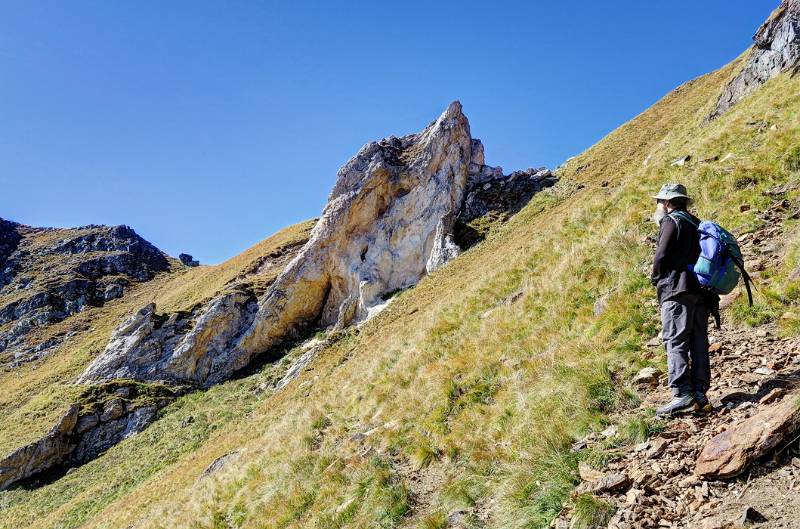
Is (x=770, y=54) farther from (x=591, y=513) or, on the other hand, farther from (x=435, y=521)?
(x=435, y=521)

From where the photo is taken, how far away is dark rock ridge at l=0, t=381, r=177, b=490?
30.5 meters

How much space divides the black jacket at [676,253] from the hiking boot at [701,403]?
1.19m

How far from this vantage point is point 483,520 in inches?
222

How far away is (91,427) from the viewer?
3328 cm

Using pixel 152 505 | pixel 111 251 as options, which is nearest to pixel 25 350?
pixel 111 251

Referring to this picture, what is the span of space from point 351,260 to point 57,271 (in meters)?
86.6

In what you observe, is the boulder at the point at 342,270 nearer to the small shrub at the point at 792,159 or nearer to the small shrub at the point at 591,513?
the small shrub at the point at 792,159

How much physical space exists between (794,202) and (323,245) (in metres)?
34.5

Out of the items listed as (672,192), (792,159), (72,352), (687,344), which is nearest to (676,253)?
(672,192)

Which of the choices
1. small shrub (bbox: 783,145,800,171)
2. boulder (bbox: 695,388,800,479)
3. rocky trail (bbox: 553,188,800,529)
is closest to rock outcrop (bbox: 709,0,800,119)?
small shrub (bbox: 783,145,800,171)

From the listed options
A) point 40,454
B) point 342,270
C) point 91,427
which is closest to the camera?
point 40,454

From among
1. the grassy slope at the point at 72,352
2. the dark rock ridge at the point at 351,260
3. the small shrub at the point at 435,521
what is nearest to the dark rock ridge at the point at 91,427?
the grassy slope at the point at 72,352

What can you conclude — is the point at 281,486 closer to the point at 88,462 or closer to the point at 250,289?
the point at 88,462

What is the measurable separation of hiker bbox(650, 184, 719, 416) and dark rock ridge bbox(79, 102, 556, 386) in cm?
2879
